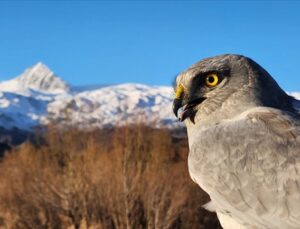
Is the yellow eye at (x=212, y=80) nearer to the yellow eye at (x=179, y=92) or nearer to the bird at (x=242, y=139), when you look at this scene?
the bird at (x=242, y=139)

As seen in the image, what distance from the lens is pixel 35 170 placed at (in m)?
38.2

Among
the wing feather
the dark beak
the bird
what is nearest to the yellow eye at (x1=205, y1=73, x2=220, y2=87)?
the bird

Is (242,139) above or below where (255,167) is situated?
above

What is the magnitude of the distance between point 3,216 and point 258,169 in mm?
29500

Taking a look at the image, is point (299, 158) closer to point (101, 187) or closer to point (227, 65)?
point (227, 65)

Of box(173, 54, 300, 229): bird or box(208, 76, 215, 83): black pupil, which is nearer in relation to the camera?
box(173, 54, 300, 229): bird

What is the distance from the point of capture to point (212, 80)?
4.64 m

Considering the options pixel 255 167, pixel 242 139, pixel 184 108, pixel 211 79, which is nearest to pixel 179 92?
pixel 184 108

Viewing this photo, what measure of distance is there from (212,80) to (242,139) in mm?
572

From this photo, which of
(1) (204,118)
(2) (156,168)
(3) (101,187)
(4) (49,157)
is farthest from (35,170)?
(1) (204,118)

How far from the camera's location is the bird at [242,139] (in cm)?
412

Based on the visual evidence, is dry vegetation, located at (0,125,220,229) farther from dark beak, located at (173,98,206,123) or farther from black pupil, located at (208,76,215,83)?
black pupil, located at (208,76,215,83)

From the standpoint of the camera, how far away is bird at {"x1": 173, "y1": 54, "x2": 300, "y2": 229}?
4.12 metres

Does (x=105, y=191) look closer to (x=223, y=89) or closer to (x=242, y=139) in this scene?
(x=223, y=89)
